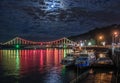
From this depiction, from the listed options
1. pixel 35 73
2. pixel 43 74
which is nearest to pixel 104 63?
pixel 43 74

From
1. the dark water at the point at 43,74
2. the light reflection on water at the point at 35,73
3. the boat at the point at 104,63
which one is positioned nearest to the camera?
the dark water at the point at 43,74

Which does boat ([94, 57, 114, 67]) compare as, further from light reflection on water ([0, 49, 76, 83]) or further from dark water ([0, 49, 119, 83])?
light reflection on water ([0, 49, 76, 83])

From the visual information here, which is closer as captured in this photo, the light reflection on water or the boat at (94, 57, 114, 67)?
the light reflection on water

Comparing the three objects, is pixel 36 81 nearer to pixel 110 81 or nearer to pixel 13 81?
pixel 13 81

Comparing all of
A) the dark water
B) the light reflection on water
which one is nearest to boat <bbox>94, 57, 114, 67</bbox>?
the dark water

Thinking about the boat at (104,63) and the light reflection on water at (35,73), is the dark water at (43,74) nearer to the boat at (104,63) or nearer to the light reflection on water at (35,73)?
the light reflection on water at (35,73)

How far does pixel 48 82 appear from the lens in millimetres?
46469

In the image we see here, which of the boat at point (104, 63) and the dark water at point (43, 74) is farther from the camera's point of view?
the boat at point (104, 63)

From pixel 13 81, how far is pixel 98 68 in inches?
505

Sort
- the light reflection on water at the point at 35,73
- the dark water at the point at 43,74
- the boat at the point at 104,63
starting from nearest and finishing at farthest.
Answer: the dark water at the point at 43,74, the light reflection on water at the point at 35,73, the boat at the point at 104,63

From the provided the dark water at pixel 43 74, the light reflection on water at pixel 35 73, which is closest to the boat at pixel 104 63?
the dark water at pixel 43 74

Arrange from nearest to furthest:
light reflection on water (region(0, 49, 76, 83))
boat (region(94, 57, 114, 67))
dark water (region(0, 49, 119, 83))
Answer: dark water (region(0, 49, 119, 83)) < light reflection on water (region(0, 49, 76, 83)) < boat (region(94, 57, 114, 67))

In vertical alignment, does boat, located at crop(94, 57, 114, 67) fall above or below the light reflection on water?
above

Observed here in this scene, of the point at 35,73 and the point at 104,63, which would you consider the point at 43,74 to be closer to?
the point at 35,73
